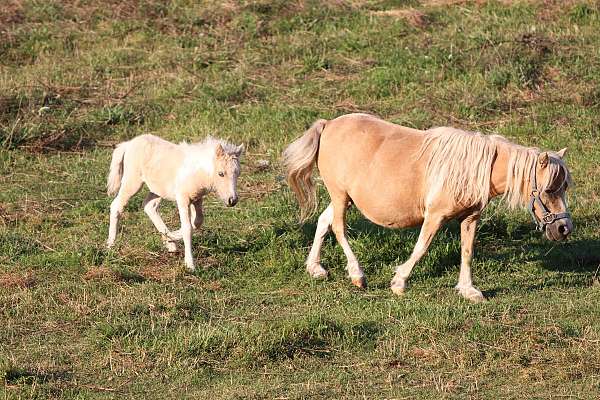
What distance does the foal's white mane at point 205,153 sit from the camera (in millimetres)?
9750

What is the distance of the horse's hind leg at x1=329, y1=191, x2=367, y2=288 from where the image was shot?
9516 mm

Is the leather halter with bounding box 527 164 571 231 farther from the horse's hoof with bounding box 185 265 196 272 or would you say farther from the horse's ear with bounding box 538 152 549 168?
the horse's hoof with bounding box 185 265 196 272

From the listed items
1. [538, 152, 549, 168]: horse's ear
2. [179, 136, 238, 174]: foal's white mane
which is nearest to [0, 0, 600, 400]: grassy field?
[179, 136, 238, 174]: foal's white mane

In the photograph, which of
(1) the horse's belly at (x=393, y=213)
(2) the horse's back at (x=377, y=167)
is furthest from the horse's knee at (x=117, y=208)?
(1) the horse's belly at (x=393, y=213)

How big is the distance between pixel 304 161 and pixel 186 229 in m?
1.24

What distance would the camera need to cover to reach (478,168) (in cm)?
875

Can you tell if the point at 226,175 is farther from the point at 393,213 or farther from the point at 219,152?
the point at 393,213

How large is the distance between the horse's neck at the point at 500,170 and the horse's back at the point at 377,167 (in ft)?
1.94

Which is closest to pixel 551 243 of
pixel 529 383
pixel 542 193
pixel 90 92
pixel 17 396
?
pixel 542 193

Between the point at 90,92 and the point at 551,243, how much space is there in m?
7.47

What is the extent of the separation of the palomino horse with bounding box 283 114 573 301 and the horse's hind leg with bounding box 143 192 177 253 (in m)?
1.28

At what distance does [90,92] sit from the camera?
15375 mm

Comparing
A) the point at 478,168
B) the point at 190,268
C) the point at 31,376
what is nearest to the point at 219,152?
the point at 190,268

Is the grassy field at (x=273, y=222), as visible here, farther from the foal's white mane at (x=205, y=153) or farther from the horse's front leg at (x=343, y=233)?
the foal's white mane at (x=205, y=153)
